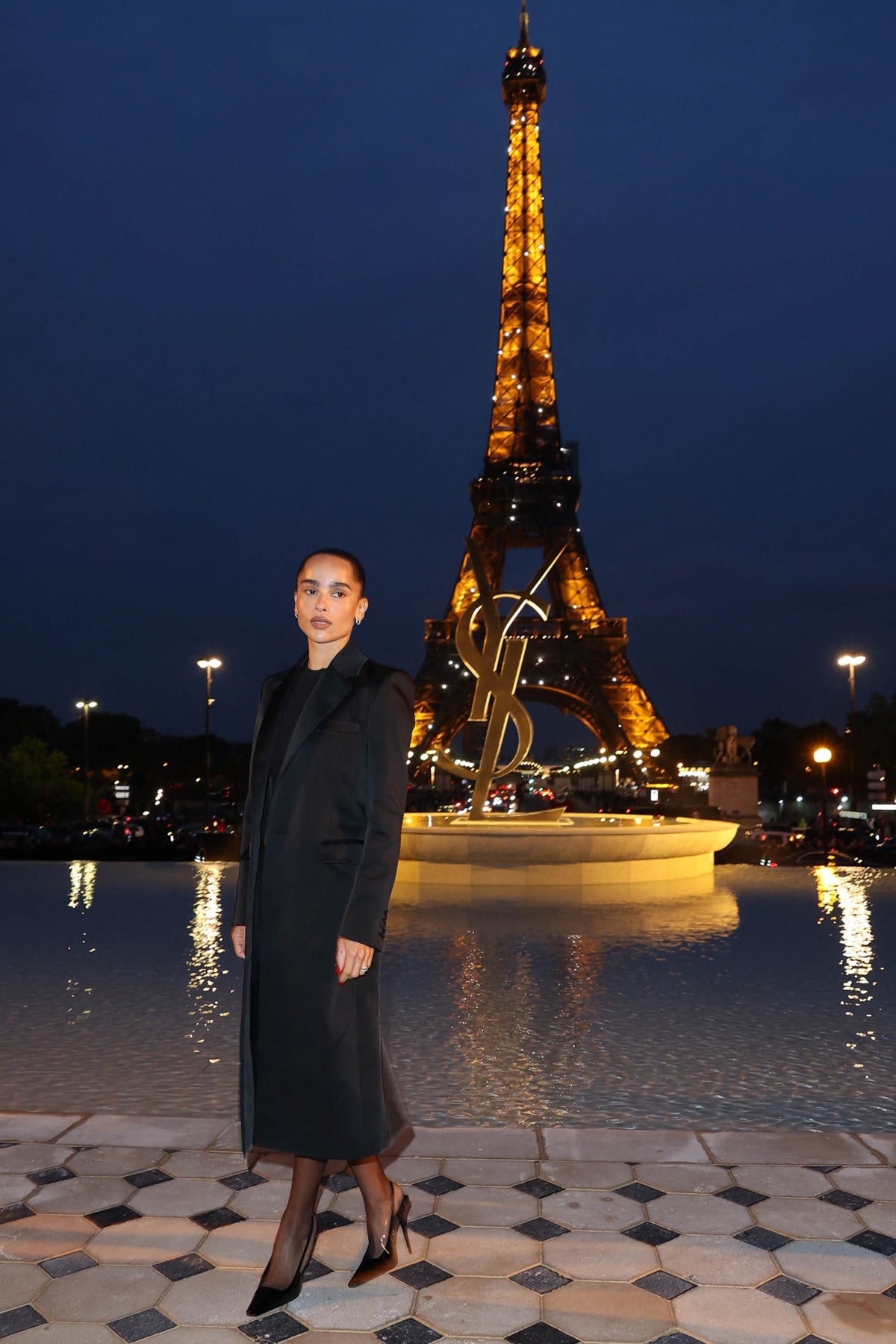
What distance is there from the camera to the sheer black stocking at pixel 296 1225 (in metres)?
3.47

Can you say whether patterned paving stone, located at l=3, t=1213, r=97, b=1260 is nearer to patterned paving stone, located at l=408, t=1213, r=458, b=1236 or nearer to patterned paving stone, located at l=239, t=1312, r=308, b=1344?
patterned paving stone, located at l=239, t=1312, r=308, b=1344

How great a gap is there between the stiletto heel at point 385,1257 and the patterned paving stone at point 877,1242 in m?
1.60

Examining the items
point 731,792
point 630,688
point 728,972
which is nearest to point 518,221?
point 630,688

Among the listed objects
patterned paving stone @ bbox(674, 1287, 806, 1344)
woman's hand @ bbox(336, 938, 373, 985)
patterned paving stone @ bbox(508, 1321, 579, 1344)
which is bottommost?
patterned paving stone @ bbox(508, 1321, 579, 1344)

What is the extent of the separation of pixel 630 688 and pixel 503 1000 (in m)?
45.0

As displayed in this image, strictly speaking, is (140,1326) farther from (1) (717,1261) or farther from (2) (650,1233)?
(1) (717,1261)

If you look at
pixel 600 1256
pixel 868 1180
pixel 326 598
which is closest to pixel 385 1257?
pixel 600 1256

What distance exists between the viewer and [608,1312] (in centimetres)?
343

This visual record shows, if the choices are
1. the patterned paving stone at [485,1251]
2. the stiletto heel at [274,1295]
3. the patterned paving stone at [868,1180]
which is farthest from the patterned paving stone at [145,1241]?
the patterned paving stone at [868,1180]

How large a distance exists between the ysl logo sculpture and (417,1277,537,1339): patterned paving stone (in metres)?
14.2

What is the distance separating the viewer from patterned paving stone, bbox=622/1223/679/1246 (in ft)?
12.9

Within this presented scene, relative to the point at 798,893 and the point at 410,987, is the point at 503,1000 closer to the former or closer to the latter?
the point at 410,987

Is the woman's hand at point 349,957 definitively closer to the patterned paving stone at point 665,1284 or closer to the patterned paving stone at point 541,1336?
the patterned paving stone at point 541,1336

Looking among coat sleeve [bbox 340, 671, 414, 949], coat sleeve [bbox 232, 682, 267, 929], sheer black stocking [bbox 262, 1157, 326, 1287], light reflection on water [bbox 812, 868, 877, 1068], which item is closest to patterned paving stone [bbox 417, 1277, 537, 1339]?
sheer black stocking [bbox 262, 1157, 326, 1287]
